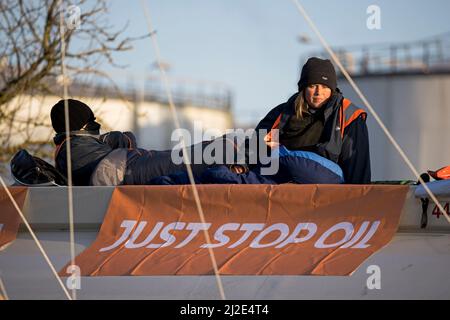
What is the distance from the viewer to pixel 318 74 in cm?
502

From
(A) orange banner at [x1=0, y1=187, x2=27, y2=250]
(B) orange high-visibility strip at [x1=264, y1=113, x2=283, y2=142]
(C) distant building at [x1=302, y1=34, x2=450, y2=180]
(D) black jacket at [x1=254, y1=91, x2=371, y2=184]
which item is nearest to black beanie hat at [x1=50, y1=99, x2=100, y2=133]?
(A) orange banner at [x1=0, y1=187, x2=27, y2=250]

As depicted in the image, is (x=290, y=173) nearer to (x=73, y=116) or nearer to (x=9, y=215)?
(x=73, y=116)

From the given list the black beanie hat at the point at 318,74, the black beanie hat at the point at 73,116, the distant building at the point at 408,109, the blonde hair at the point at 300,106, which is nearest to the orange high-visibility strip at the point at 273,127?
the blonde hair at the point at 300,106

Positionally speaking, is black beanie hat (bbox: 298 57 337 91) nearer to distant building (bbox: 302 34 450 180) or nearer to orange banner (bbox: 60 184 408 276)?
orange banner (bbox: 60 184 408 276)

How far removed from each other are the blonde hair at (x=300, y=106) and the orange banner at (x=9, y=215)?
72.6 inches

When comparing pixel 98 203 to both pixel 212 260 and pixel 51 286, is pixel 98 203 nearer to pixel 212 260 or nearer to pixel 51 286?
pixel 51 286

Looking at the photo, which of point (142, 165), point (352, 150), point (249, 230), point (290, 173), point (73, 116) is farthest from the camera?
point (73, 116)

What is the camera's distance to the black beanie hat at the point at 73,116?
5.22m

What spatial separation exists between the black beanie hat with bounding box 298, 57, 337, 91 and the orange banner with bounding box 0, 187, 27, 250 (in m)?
1.97

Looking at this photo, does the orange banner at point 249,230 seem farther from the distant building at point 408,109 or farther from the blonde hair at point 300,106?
the distant building at point 408,109

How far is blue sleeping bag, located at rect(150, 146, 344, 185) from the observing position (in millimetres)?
4629

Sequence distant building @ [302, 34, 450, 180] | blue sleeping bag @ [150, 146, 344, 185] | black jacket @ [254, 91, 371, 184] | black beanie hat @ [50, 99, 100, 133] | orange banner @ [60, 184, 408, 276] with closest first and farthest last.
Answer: orange banner @ [60, 184, 408, 276]
blue sleeping bag @ [150, 146, 344, 185]
black jacket @ [254, 91, 371, 184]
black beanie hat @ [50, 99, 100, 133]
distant building @ [302, 34, 450, 180]

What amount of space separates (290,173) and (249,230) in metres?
0.57

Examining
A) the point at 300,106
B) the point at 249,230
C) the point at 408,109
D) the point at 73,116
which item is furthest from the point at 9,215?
the point at 408,109
